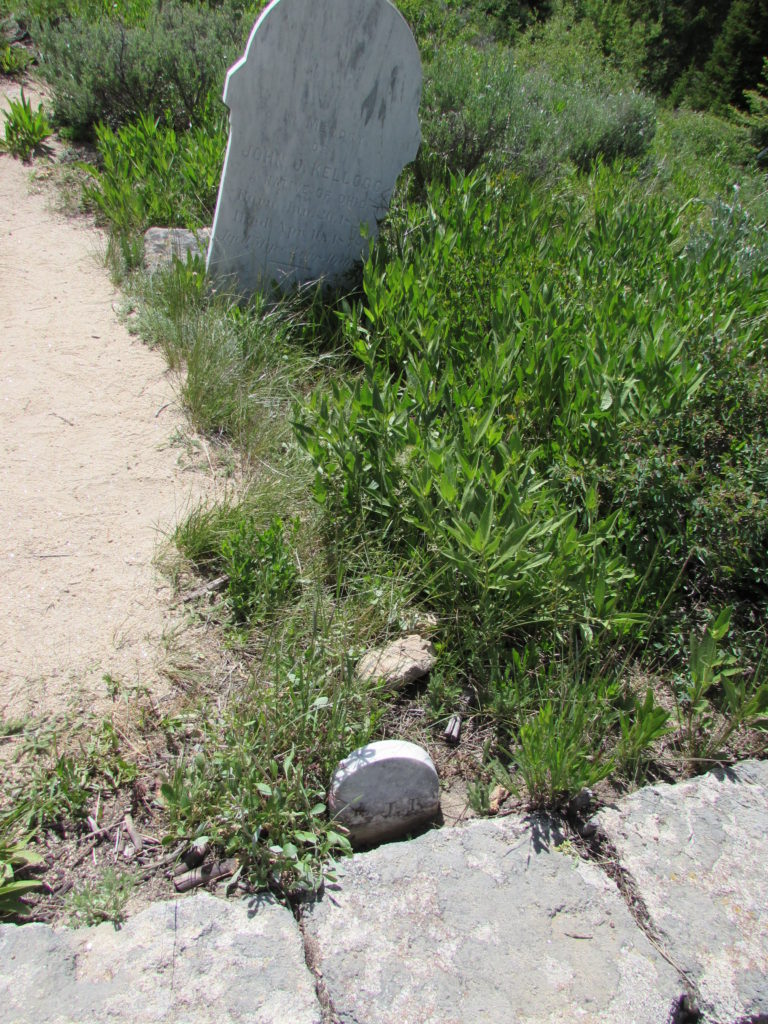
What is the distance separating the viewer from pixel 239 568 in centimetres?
265

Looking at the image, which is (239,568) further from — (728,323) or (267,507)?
(728,323)

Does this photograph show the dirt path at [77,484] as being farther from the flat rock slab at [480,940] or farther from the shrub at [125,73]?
the shrub at [125,73]

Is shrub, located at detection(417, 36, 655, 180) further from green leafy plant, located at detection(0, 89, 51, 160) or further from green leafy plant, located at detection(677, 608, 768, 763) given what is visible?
green leafy plant, located at detection(677, 608, 768, 763)

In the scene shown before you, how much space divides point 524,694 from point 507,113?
5.03 meters

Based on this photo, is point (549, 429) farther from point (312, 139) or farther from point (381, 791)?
point (312, 139)

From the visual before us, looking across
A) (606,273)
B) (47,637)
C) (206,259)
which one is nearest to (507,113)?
(606,273)

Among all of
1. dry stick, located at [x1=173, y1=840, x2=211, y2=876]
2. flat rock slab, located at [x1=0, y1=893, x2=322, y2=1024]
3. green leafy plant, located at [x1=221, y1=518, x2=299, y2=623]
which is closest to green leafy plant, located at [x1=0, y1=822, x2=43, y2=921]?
flat rock slab, located at [x1=0, y1=893, x2=322, y2=1024]

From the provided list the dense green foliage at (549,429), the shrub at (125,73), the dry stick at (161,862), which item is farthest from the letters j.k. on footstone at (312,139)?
the dry stick at (161,862)

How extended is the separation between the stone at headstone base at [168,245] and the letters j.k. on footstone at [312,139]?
31 cm

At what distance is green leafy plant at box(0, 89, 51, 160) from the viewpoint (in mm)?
5090

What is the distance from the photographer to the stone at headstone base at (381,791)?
2.08m

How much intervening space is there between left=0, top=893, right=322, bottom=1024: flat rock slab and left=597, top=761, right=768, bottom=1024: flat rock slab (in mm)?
879

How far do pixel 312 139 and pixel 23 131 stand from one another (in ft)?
7.26

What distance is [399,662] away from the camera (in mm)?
2490
